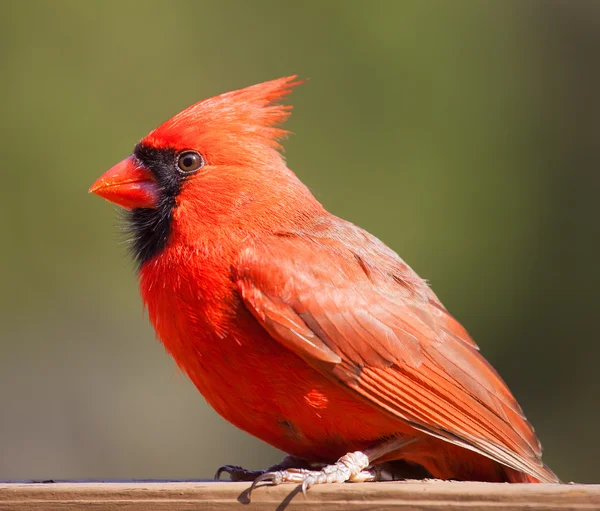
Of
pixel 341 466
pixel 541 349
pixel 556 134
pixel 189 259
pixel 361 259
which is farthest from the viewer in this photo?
pixel 556 134

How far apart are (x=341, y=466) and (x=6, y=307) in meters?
4.57

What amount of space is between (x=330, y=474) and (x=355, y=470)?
18cm

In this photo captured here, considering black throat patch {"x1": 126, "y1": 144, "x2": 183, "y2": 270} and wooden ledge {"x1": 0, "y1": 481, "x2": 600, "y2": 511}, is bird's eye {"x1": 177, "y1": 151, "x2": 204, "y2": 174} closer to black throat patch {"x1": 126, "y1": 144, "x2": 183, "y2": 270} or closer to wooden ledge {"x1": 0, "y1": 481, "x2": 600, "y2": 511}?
black throat patch {"x1": 126, "y1": 144, "x2": 183, "y2": 270}

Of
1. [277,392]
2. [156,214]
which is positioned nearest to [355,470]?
[277,392]

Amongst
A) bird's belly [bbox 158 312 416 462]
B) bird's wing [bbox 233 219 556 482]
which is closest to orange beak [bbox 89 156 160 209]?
bird's wing [bbox 233 219 556 482]

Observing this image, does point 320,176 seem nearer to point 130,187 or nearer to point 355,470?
point 130,187

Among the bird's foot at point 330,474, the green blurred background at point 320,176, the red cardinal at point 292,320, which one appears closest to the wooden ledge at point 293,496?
the bird's foot at point 330,474

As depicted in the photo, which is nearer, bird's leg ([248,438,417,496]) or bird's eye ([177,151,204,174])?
bird's leg ([248,438,417,496])

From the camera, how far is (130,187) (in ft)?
10.5

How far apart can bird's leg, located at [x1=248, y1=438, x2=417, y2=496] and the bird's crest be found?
0.98m

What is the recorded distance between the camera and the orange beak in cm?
317

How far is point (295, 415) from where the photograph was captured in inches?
109

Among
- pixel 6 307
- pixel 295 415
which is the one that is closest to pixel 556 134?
A: pixel 6 307

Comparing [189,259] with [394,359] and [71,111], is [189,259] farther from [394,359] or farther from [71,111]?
[71,111]
